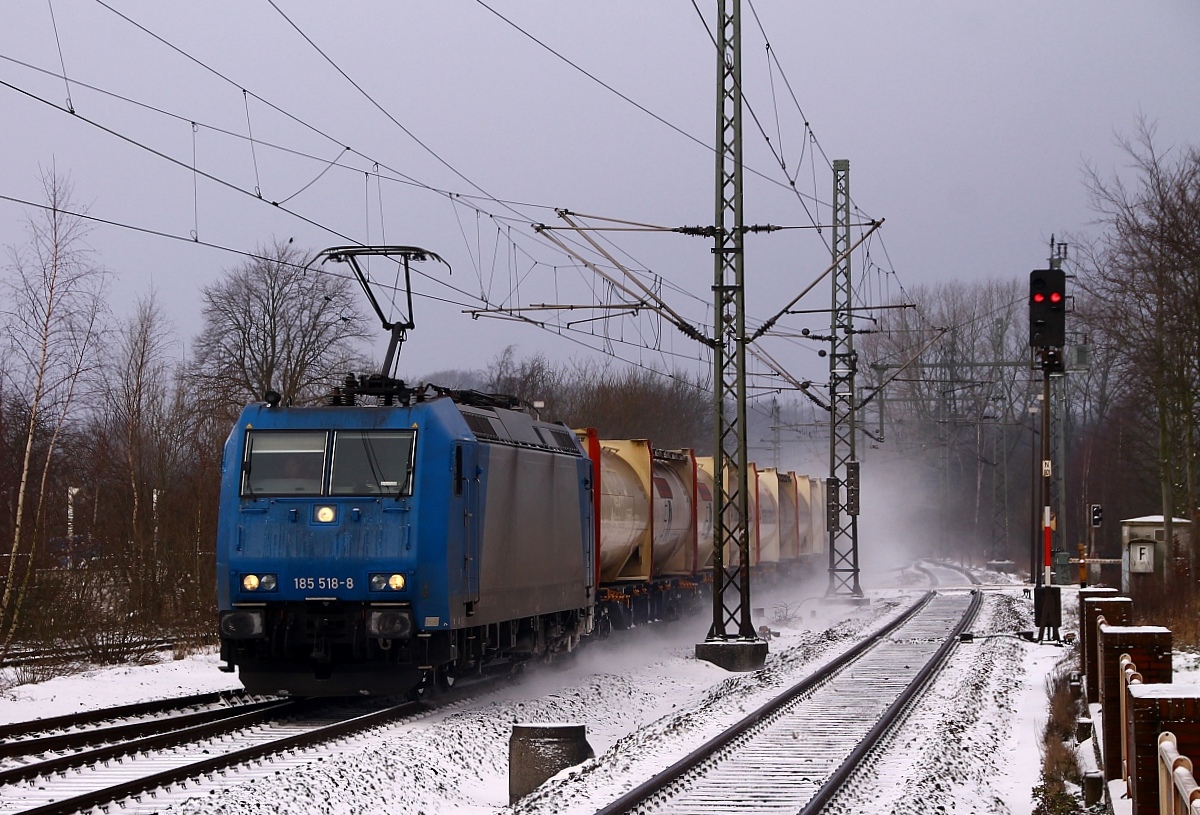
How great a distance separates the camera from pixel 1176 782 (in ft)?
14.9

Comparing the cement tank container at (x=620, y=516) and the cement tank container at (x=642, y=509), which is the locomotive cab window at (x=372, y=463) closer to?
the cement tank container at (x=642, y=509)

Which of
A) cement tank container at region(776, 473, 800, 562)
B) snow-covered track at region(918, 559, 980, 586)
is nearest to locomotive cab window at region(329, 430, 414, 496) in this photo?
cement tank container at region(776, 473, 800, 562)

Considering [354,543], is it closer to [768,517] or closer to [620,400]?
[768,517]

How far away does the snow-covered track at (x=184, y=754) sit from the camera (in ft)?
31.9

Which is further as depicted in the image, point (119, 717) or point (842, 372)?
point (842, 372)

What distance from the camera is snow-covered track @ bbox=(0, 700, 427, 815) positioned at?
9727 millimetres

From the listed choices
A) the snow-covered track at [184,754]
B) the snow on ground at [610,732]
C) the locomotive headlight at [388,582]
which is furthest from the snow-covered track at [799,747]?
the locomotive headlight at [388,582]

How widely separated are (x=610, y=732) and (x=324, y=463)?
4.28 m

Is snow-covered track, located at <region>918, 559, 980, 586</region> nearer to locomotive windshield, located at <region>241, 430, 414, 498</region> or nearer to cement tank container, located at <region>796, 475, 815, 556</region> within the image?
cement tank container, located at <region>796, 475, 815, 556</region>

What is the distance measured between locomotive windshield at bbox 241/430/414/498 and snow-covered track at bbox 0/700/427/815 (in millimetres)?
2253

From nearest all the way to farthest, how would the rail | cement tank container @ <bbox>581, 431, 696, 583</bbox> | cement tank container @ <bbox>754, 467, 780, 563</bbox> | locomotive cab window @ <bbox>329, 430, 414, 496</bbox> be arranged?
the rail < locomotive cab window @ <bbox>329, 430, 414, 496</bbox> < cement tank container @ <bbox>581, 431, 696, 583</bbox> < cement tank container @ <bbox>754, 467, 780, 563</bbox>

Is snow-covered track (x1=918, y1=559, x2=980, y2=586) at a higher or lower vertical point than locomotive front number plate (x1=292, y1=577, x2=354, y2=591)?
lower

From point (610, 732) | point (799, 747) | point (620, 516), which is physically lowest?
point (610, 732)

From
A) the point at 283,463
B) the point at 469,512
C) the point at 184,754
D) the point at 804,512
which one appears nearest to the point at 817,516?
the point at 804,512
